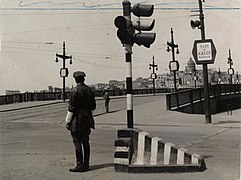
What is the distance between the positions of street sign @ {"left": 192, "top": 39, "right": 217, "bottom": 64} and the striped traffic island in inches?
360

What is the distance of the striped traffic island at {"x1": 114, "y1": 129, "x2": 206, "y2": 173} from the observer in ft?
21.4

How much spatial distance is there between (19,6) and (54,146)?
4327 millimetres

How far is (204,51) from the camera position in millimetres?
15305

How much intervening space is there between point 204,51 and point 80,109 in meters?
9.71

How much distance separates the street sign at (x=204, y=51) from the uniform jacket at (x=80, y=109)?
9.45 metres

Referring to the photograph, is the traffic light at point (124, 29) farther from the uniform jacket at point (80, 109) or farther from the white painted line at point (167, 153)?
the white painted line at point (167, 153)

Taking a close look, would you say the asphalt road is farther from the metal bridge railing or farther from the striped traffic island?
the metal bridge railing

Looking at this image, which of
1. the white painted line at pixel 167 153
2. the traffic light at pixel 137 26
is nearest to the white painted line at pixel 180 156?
the white painted line at pixel 167 153

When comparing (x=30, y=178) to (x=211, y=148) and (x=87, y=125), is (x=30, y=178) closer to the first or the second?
(x=87, y=125)

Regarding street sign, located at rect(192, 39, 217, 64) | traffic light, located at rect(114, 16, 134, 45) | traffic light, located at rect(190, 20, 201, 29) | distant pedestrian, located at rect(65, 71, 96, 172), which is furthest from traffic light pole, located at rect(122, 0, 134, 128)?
traffic light, located at rect(190, 20, 201, 29)

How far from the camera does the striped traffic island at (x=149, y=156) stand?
6.52 meters

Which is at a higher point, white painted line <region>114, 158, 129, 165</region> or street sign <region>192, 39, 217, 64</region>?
street sign <region>192, 39, 217, 64</region>

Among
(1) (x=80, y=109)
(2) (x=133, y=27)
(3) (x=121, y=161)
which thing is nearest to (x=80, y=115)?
(1) (x=80, y=109)

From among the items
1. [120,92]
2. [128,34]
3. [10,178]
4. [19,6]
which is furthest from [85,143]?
[120,92]
